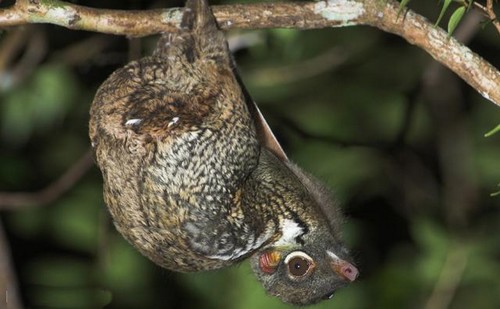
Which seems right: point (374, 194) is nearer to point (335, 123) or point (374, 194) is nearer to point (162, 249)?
point (335, 123)

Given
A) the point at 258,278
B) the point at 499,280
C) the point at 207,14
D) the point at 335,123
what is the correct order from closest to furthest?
1. the point at 207,14
2. the point at 258,278
3. the point at 499,280
4. the point at 335,123

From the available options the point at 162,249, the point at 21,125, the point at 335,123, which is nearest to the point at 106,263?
the point at 21,125

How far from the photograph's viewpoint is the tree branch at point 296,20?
5.35 metres

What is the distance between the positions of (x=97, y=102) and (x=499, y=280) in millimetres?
3996

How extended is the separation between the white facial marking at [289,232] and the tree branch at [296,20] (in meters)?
1.03

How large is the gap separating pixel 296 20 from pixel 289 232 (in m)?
1.11

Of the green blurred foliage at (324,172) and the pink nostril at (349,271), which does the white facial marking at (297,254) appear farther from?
the green blurred foliage at (324,172)

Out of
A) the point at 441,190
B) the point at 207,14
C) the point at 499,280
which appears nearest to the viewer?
the point at 207,14

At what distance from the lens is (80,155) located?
939cm

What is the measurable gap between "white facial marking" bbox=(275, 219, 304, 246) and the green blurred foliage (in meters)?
1.73

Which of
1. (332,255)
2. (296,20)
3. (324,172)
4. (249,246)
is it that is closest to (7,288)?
(249,246)

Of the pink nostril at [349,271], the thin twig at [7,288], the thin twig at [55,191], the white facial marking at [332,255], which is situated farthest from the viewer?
the thin twig at [55,191]

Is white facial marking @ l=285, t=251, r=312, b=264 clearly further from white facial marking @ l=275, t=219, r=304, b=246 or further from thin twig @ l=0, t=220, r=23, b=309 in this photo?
thin twig @ l=0, t=220, r=23, b=309

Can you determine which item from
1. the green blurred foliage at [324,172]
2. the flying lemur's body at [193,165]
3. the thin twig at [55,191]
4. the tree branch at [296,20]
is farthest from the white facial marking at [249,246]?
the thin twig at [55,191]
